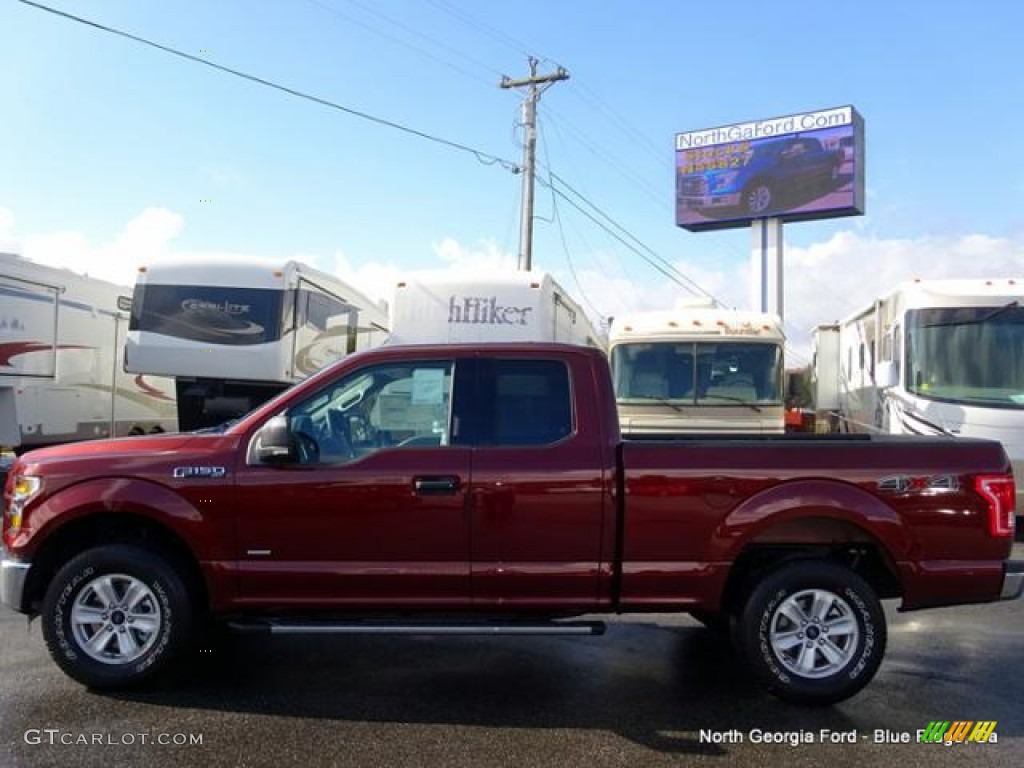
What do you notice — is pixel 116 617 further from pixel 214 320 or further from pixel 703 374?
pixel 214 320

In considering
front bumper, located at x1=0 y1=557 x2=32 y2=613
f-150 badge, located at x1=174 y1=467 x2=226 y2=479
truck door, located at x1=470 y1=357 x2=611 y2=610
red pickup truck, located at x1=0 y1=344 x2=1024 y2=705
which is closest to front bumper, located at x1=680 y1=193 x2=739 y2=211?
red pickup truck, located at x1=0 y1=344 x2=1024 y2=705

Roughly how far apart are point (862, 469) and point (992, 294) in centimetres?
728

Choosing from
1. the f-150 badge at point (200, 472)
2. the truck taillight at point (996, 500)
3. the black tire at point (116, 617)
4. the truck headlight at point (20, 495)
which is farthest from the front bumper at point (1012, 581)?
the truck headlight at point (20, 495)

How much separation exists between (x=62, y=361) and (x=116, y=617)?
11.0 m

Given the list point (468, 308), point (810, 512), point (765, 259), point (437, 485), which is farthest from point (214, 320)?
point (765, 259)

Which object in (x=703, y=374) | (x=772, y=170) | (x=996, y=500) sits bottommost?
(x=996, y=500)

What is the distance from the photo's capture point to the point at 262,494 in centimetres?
473

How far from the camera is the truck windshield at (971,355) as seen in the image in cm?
1040

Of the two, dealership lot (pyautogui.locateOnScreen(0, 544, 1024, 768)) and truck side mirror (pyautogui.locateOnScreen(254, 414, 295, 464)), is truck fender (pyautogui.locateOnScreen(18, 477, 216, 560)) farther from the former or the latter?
dealership lot (pyautogui.locateOnScreen(0, 544, 1024, 768))

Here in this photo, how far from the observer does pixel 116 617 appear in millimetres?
4797

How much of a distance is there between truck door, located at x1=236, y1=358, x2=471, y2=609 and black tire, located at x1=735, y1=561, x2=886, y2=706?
1615 millimetres

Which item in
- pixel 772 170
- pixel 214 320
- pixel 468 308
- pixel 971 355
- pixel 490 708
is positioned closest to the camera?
pixel 490 708

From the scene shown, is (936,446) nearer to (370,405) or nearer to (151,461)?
(370,405)

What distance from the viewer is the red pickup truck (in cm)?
470
